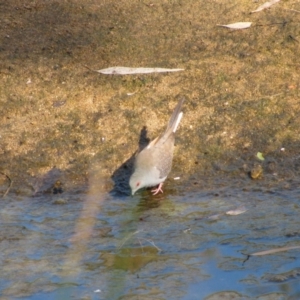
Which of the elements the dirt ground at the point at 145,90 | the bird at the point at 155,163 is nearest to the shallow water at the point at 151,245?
the bird at the point at 155,163

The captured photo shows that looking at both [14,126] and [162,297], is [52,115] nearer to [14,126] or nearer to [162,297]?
[14,126]

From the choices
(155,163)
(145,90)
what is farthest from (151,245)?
(145,90)

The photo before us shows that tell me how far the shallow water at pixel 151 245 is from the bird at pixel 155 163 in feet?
0.61

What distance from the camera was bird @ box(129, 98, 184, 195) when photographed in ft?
22.4

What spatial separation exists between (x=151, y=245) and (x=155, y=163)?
3.39ft

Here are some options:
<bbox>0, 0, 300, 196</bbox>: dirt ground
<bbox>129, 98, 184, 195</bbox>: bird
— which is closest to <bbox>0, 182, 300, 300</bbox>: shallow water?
<bbox>129, 98, 184, 195</bbox>: bird

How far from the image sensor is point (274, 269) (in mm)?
5625

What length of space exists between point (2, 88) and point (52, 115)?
693 millimetres

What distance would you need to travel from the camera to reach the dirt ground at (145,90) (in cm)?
735

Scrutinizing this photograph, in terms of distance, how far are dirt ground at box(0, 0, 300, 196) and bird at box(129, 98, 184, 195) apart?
0.94 ft

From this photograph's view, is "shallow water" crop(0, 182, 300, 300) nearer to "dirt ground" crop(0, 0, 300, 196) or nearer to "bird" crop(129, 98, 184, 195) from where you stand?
"bird" crop(129, 98, 184, 195)

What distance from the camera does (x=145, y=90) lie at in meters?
8.01

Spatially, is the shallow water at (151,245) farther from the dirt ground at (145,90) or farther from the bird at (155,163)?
the dirt ground at (145,90)

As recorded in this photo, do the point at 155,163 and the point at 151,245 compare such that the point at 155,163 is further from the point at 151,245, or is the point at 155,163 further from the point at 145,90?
the point at 145,90
